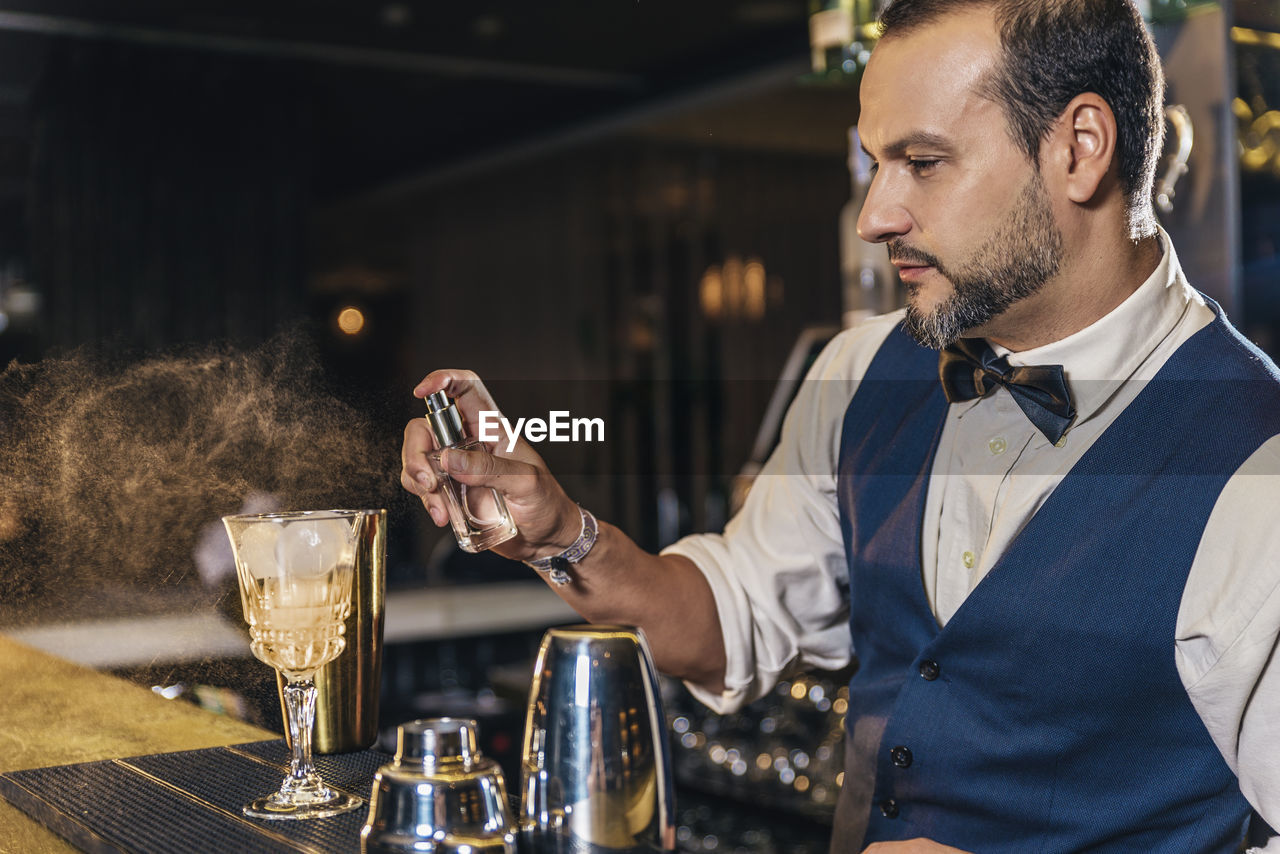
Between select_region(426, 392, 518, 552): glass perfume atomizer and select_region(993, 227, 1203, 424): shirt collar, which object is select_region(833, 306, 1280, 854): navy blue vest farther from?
select_region(426, 392, 518, 552): glass perfume atomizer

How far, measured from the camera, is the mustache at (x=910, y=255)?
1162 millimetres

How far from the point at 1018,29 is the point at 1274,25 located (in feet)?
1.39

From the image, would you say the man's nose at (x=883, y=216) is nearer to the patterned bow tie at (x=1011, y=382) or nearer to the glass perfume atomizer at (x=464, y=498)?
the patterned bow tie at (x=1011, y=382)

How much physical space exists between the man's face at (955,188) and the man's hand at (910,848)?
465 mm

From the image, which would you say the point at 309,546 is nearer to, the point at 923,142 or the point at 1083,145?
the point at 923,142

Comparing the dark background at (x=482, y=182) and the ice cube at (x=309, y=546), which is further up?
the dark background at (x=482, y=182)

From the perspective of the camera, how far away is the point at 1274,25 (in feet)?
4.45

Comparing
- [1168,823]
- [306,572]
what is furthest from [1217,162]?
[306,572]

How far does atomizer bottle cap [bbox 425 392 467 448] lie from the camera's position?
101cm

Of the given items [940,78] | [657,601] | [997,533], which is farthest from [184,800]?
[940,78]

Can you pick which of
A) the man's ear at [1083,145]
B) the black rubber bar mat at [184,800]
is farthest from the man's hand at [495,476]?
the man's ear at [1083,145]

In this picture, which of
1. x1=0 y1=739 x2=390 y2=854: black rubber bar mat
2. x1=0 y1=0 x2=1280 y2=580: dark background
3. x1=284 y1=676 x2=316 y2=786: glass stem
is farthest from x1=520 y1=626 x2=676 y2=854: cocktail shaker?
x1=0 y1=0 x2=1280 y2=580: dark background

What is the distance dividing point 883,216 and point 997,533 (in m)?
0.33

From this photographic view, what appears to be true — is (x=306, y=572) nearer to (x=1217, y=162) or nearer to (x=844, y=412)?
(x=844, y=412)
